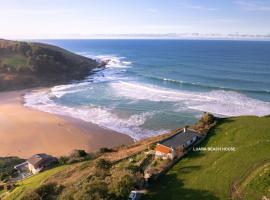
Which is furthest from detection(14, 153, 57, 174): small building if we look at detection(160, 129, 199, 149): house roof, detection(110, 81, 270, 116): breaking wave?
detection(110, 81, 270, 116): breaking wave

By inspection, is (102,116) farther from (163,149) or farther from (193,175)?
(193,175)

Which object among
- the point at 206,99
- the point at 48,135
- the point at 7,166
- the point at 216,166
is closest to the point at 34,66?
the point at 48,135

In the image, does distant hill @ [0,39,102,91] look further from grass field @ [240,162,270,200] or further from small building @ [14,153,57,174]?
grass field @ [240,162,270,200]

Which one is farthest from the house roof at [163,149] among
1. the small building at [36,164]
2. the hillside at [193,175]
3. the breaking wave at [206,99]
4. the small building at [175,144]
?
the breaking wave at [206,99]

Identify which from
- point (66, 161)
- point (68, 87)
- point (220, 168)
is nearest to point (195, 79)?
point (68, 87)

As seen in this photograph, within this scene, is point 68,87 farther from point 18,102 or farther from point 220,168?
point 220,168

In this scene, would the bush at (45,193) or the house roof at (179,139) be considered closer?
the bush at (45,193)

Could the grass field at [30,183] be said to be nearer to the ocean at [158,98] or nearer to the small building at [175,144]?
the small building at [175,144]
